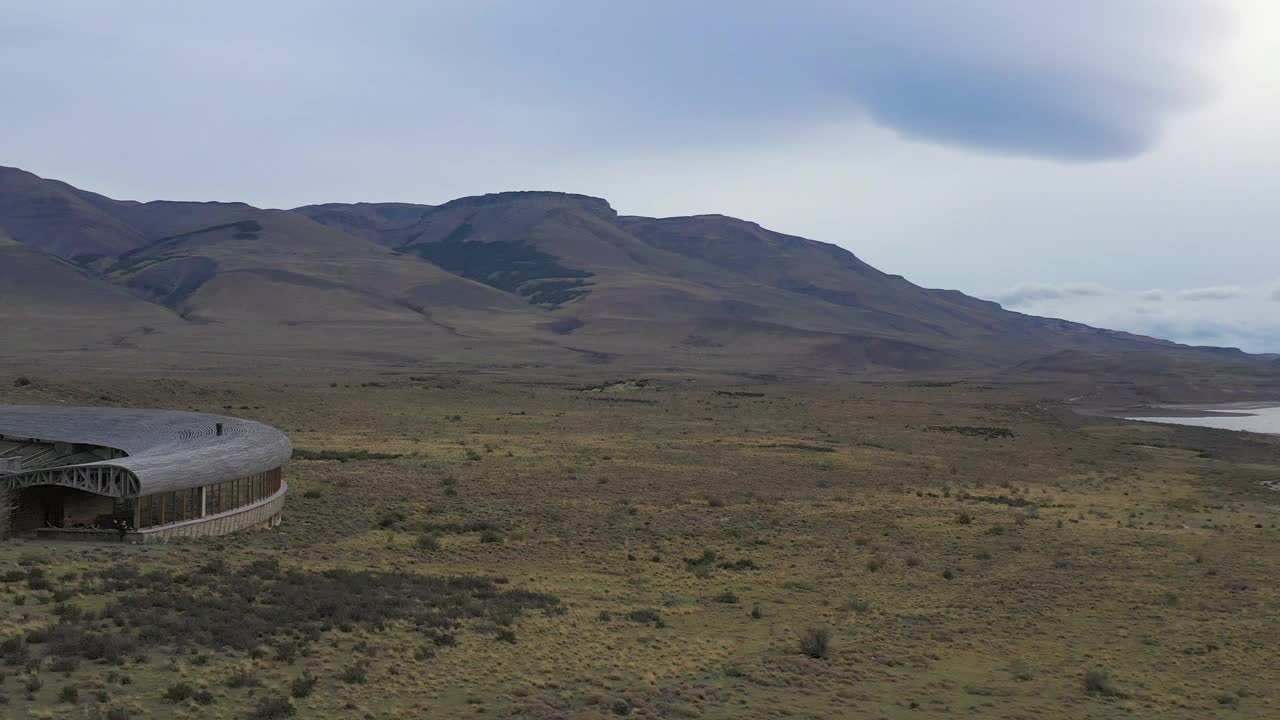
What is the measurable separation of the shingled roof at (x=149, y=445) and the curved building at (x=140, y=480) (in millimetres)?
34

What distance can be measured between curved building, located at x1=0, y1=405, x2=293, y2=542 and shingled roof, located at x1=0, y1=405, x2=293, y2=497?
34mm

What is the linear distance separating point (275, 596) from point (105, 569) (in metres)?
3.91

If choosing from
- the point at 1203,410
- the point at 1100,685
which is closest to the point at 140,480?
the point at 1100,685

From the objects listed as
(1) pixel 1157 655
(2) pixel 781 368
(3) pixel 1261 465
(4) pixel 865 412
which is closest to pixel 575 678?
(1) pixel 1157 655

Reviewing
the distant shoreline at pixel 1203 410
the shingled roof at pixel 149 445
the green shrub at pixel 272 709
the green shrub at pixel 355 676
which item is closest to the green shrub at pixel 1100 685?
the green shrub at pixel 355 676

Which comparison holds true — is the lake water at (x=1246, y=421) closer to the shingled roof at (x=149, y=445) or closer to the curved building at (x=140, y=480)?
the shingled roof at (x=149, y=445)

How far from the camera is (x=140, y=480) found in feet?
82.9

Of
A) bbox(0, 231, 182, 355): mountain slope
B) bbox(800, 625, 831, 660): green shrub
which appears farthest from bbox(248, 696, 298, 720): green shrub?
bbox(0, 231, 182, 355): mountain slope

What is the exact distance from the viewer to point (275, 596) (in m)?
21.7

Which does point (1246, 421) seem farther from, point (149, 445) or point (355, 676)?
point (355, 676)

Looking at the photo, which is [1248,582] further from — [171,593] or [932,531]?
[171,593]

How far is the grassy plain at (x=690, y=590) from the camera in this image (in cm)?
1791

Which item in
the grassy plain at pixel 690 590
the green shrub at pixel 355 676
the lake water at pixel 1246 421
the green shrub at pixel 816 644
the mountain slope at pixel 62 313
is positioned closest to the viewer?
the green shrub at pixel 355 676

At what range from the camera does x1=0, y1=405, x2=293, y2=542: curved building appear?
2608 centimetres
